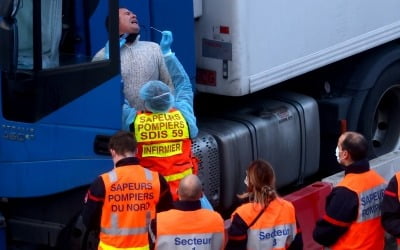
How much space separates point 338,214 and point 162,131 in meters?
1.20

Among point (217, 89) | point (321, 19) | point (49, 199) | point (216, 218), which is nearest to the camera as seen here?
point (216, 218)

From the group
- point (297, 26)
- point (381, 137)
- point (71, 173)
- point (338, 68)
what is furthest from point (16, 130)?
point (381, 137)

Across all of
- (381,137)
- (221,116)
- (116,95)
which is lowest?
(381,137)

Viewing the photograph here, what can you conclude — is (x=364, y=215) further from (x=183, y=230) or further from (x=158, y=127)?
(x=158, y=127)

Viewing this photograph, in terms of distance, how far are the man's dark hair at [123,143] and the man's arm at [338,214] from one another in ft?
3.84

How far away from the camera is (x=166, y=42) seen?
6895 millimetres

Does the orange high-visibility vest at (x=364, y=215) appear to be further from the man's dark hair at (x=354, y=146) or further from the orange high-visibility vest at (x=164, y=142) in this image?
the orange high-visibility vest at (x=164, y=142)

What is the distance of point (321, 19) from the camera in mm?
8273

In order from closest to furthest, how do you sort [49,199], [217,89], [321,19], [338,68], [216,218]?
[216,218]
[49,199]
[217,89]
[321,19]
[338,68]

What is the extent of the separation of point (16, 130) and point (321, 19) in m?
2.71

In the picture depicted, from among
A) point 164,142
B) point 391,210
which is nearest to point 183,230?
point 164,142

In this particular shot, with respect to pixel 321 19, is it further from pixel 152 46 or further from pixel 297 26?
pixel 152 46

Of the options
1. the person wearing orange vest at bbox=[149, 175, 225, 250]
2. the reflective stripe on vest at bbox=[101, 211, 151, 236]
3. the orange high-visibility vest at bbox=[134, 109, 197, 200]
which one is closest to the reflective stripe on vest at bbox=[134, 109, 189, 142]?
the orange high-visibility vest at bbox=[134, 109, 197, 200]

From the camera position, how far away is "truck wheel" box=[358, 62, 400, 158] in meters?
8.95
